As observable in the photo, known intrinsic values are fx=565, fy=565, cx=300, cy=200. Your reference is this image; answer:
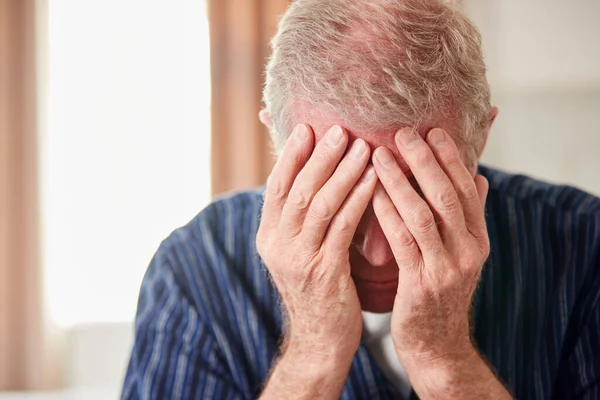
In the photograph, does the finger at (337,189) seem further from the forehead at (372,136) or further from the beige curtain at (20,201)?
the beige curtain at (20,201)

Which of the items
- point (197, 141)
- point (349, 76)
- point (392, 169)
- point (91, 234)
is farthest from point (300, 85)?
point (91, 234)

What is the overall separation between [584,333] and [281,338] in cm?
→ 52

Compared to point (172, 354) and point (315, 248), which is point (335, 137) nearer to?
point (315, 248)

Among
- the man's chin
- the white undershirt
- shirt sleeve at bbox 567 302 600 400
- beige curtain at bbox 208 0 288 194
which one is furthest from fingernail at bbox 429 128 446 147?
beige curtain at bbox 208 0 288 194

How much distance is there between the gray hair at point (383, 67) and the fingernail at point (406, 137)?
0.02 m

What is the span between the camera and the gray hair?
746 mm

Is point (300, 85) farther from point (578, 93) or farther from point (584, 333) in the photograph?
point (578, 93)

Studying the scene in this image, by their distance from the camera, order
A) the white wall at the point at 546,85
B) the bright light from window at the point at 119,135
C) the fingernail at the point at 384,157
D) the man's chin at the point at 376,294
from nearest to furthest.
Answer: the fingernail at the point at 384,157 → the man's chin at the point at 376,294 → the white wall at the point at 546,85 → the bright light from window at the point at 119,135

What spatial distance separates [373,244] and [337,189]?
0.12 m

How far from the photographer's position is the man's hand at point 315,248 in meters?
0.73

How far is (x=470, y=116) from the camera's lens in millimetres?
806

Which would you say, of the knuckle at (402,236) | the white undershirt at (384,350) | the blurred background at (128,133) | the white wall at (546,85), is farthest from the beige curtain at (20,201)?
the knuckle at (402,236)

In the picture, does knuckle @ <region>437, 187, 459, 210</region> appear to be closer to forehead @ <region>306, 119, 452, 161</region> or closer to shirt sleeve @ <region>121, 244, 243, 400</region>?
forehead @ <region>306, 119, 452, 161</region>

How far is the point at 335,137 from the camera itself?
73 centimetres
